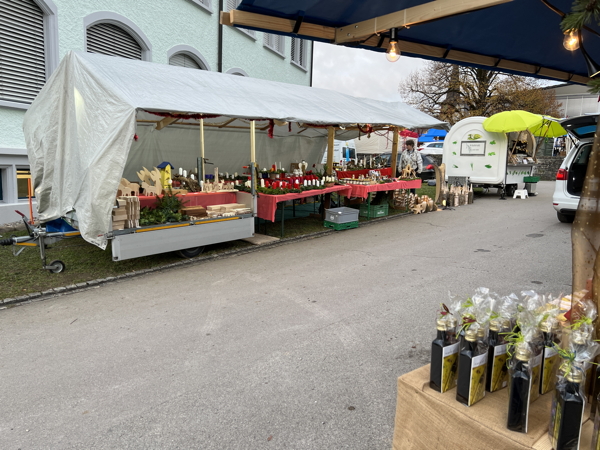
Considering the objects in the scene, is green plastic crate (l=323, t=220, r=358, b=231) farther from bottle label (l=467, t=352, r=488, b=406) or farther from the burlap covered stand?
bottle label (l=467, t=352, r=488, b=406)

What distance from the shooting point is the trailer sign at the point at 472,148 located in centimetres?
1550

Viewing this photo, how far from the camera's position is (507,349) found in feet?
6.51

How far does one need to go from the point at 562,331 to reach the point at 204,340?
3332mm

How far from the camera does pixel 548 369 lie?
2.02m

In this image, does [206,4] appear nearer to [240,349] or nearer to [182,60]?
[182,60]

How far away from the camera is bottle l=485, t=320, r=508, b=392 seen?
2.03 meters

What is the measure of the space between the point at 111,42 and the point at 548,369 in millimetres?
12193

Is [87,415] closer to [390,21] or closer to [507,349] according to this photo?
[507,349]

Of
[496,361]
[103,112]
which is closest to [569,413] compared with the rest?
[496,361]

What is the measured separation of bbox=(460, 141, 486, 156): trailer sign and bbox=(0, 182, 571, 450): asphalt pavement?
8.20 meters

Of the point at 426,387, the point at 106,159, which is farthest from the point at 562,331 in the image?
the point at 106,159

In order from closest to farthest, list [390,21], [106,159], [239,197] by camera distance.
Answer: [390,21]
[106,159]
[239,197]

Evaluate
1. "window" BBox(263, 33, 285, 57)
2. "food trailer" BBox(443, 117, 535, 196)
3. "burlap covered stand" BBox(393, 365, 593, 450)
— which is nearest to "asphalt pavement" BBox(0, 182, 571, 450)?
"burlap covered stand" BBox(393, 365, 593, 450)

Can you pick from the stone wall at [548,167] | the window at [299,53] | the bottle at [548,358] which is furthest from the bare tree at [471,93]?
the bottle at [548,358]
